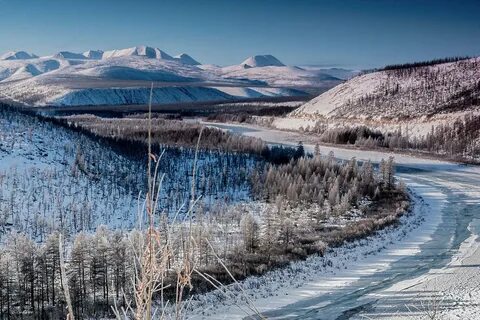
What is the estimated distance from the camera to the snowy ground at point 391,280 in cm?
1565

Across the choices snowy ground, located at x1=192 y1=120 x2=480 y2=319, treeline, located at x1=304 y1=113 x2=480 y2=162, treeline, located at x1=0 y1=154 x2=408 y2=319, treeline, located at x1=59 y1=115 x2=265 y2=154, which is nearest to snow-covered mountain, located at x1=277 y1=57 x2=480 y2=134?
treeline, located at x1=304 y1=113 x2=480 y2=162

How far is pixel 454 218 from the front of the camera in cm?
2753

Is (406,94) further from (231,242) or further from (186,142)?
(231,242)

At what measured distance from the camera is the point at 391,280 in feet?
60.2

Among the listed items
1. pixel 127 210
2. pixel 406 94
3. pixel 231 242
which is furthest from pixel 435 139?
pixel 231 242

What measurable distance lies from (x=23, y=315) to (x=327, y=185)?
22976 millimetres

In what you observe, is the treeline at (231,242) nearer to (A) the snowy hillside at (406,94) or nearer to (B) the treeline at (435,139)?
(B) the treeline at (435,139)

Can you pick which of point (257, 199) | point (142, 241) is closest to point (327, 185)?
point (257, 199)

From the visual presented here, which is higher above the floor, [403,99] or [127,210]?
[403,99]

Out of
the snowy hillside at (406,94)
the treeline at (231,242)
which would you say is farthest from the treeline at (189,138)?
the snowy hillside at (406,94)

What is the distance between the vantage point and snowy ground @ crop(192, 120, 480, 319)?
15648 millimetres

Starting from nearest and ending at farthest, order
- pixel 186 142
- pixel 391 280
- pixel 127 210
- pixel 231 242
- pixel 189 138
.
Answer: pixel 391 280 → pixel 231 242 → pixel 127 210 → pixel 186 142 → pixel 189 138

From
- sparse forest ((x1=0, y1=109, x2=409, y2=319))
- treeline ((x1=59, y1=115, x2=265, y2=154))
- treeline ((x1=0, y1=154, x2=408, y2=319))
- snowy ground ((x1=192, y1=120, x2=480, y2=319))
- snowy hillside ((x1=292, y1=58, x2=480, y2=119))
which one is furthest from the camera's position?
snowy hillside ((x1=292, y1=58, x2=480, y2=119))

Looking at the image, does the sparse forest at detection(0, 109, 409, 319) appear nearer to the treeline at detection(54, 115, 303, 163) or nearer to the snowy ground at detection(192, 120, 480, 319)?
the treeline at detection(54, 115, 303, 163)
